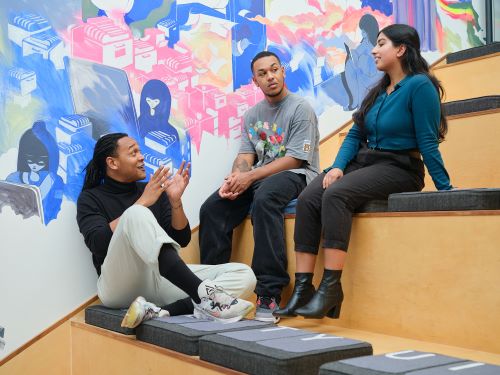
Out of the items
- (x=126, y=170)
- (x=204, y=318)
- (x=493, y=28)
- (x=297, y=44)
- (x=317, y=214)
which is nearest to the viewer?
(x=204, y=318)

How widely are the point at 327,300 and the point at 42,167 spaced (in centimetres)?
111

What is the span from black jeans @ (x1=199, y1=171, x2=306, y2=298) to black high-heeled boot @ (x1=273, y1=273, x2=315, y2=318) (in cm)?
16

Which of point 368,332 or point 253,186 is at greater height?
point 253,186

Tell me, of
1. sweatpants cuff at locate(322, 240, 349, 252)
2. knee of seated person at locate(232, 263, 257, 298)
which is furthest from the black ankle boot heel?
knee of seated person at locate(232, 263, 257, 298)

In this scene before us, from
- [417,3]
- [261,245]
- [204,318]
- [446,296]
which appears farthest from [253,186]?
[417,3]

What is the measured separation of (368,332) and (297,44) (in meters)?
1.55

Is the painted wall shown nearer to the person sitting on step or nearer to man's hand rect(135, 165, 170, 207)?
the person sitting on step

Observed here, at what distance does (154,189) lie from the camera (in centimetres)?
217

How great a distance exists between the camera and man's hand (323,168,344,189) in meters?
2.00

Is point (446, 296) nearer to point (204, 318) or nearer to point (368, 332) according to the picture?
point (368, 332)

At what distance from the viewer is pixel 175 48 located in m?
2.52

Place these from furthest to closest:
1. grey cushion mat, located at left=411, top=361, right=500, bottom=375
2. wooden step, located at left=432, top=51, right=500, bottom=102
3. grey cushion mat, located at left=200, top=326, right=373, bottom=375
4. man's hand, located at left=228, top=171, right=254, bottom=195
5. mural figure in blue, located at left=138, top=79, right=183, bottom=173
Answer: wooden step, located at left=432, top=51, right=500, bottom=102, mural figure in blue, located at left=138, top=79, right=183, bottom=173, man's hand, located at left=228, top=171, right=254, bottom=195, grey cushion mat, located at left=200, top=326, right=373, bottom=375, grey cushion mat, located at left=411, top=361, right=500, bottom=375

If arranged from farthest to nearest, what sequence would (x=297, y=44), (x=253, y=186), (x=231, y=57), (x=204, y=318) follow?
(x=297, y=44) → (x=231, y=57) → (x=253, y=186) → (x=204, y=318)

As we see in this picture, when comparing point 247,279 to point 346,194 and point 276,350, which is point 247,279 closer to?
point 346,194
